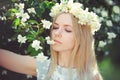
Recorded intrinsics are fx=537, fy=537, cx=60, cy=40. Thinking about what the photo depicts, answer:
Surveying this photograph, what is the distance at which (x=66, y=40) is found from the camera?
324cm

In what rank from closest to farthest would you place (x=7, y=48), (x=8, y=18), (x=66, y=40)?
(x=66, y=40) → (x=8, y=18) → (x=7, y=48)

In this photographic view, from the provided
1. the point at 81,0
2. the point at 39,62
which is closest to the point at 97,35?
the point at 81,0

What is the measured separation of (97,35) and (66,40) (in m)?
1.01

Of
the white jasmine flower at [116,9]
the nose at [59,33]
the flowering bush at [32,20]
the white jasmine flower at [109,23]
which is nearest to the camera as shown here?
the nose at [59,33]

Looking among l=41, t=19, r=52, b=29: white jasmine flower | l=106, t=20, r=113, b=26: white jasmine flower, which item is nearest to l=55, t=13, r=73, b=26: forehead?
l=41, t=19, r=52, b=29: white jasmine flower

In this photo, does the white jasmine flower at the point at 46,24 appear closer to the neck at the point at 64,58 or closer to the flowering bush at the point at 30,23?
the flowering bush at the point at 30,23

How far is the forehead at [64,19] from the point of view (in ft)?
10.6

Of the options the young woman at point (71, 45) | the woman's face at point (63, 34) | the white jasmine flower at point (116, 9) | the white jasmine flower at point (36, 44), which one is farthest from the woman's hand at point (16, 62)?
the white jasmine flower at point (116, 9)

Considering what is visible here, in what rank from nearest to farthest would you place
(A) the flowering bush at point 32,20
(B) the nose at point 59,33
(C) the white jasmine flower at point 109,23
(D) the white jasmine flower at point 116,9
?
(B) the nose at point 59,33 < (A) the flowering bush at point 32,20 < (C) the white jasmine flower at point 109,23 < (D) the white jasmine flower at point 116,9

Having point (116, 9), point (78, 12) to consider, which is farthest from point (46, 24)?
point (116, 9)

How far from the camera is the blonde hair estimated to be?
3.25m

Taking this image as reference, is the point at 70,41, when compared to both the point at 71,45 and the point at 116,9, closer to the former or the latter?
the point at 71,45

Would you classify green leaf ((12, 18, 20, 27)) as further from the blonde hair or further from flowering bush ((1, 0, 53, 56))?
the blonde hair

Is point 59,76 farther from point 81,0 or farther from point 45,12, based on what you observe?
point 81,0
